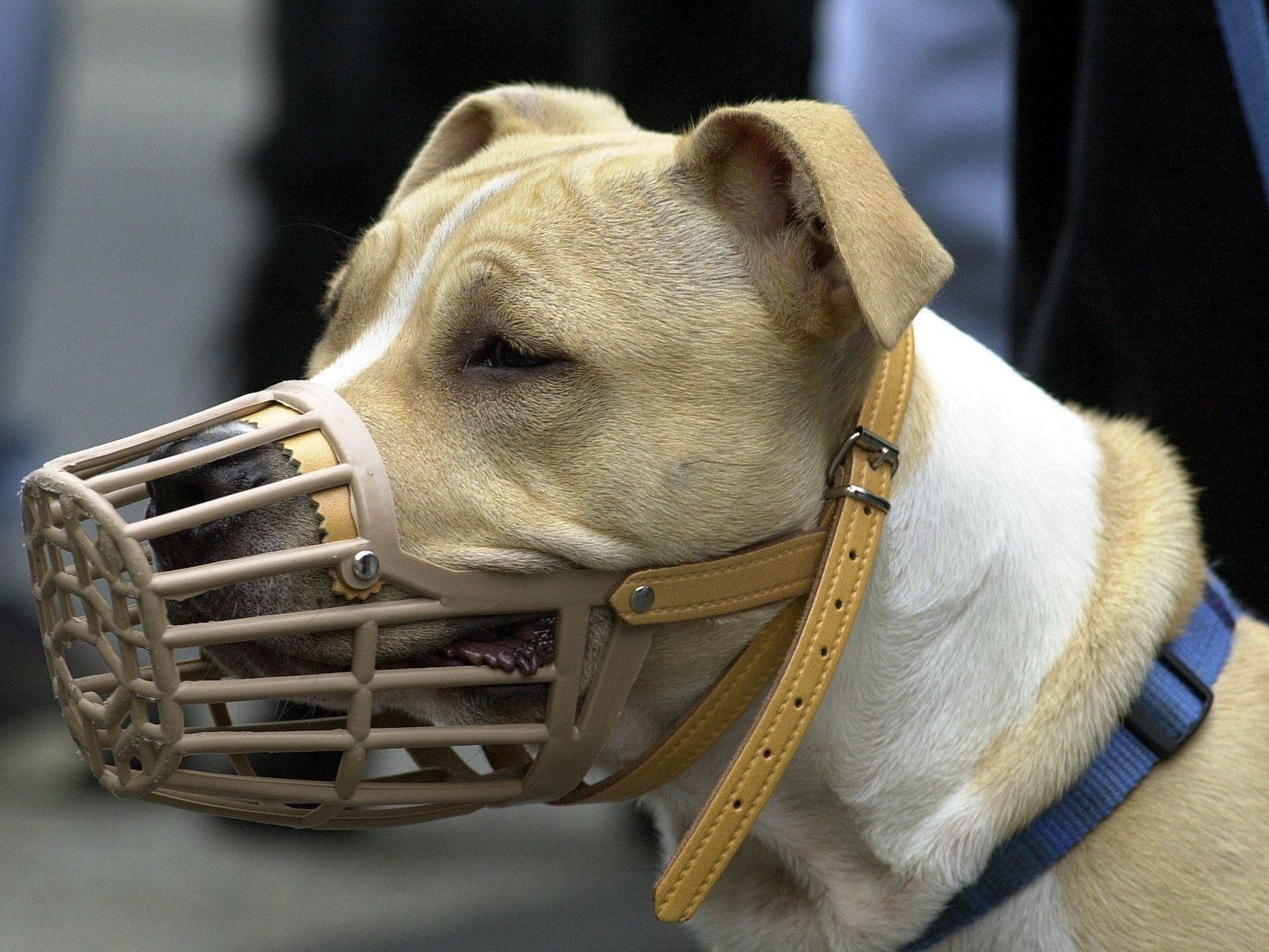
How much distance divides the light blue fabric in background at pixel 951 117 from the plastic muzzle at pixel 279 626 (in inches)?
105

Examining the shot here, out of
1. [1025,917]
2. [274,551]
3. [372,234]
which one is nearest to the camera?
[274,551]

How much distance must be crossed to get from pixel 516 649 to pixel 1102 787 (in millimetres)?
851

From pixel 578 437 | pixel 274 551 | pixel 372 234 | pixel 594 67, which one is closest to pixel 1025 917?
pixel 578 437

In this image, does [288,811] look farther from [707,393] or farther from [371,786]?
[707,393]

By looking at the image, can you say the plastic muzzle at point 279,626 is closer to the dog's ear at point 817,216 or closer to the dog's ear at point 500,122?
the dog's ear at point 817,216

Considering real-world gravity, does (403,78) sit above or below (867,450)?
below

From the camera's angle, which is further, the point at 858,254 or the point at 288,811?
the point at 288,811

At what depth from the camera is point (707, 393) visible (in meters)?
1.82

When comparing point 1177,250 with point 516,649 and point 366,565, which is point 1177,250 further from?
point 366,565

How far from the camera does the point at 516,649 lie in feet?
5.84

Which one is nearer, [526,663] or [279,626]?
[279,626]

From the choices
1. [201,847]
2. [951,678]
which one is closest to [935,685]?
[951,678]

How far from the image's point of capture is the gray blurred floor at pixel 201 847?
3.79 metres

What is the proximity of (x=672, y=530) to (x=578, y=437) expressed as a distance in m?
0.17
